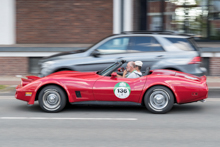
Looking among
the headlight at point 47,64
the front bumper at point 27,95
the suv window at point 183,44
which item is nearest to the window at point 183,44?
the suv window at point 183,44

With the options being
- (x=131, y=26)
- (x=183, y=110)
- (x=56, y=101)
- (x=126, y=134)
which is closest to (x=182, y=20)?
(x=131, y=26)

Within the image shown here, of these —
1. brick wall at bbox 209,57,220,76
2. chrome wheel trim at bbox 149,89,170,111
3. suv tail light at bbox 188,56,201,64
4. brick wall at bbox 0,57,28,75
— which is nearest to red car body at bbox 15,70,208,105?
chrome wheel trim at bbox 149,89,170,111

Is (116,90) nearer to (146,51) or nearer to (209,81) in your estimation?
(146,51)

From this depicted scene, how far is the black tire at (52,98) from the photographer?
24.1 feet

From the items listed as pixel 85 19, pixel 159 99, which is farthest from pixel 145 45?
pixel 85 19

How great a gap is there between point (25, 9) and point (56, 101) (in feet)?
27.5

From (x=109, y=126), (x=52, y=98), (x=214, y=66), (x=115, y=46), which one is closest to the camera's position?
(x=109, y=126)

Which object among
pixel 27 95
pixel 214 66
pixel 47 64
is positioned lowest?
pixel 27 95

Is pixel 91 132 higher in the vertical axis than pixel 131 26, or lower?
lower

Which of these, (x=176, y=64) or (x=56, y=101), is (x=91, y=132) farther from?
(x=176, y=64)

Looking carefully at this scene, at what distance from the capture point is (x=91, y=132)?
6.00 m

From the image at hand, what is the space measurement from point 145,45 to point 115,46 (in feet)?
2.58

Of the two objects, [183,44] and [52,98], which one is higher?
[183,44]

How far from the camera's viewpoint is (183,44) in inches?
380
